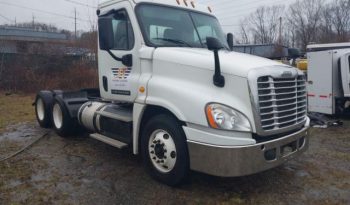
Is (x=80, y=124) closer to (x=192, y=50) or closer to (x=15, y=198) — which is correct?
(x=15, y=198)

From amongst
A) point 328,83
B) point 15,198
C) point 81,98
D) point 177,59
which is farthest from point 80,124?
point 328,83

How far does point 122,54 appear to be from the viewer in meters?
5.54

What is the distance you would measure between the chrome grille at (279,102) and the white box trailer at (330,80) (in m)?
6.38

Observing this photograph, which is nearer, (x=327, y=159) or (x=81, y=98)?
(x=327, y=159)

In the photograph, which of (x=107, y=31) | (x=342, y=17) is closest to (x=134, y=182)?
(x=107, y=31)

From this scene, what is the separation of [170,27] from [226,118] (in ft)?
6.51

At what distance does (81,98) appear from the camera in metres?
7.93

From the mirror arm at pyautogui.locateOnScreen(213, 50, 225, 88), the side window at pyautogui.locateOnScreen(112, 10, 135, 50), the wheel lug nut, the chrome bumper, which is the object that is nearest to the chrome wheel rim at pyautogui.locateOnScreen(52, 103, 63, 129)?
the side window at pyautogui.locateOnScreen(112, 10, 135, 50)

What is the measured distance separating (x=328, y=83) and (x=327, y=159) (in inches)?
196

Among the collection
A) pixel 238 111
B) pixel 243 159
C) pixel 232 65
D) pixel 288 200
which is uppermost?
pixel 232 65

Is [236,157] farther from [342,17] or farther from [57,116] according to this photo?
[342,17]

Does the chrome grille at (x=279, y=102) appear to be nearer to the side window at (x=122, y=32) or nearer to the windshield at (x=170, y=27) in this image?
the windshield at (x=170, y=27)

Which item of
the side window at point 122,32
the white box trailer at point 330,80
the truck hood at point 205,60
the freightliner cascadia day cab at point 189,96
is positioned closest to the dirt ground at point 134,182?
the freightliner cascadia day cab at point 189,96

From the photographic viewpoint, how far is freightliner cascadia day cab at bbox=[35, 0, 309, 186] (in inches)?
162
